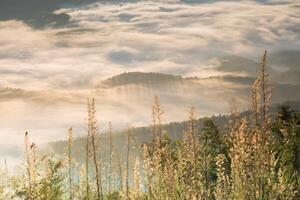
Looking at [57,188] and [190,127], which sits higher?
[190,127]

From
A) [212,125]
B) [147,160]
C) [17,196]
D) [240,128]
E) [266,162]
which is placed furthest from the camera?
[212,125]

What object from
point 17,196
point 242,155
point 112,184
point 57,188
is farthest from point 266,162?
point 17,196

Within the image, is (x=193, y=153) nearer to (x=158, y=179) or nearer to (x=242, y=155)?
(x=242, y=155)

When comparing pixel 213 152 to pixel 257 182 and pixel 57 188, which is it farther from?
pixel 257 182

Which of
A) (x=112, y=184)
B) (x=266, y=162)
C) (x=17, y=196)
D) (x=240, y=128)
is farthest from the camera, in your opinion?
(x=17, y=196)

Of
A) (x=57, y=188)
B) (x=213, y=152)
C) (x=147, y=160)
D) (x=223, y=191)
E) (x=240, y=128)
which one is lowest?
(x=213, y=152)

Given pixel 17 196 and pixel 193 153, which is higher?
pixel 193 153

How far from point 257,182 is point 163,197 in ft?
14.5

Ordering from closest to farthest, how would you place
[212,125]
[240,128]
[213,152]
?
[240,128]
[213,152]
[212,125]

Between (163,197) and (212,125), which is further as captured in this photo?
(212,125)

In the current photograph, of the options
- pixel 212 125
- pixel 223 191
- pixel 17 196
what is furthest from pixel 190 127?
pixel 212 125

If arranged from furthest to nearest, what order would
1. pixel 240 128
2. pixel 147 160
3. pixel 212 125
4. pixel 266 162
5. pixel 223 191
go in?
pixel 212 125
pixel 223 191
pixel 147 160
pixel 240 128
pixel 266 162

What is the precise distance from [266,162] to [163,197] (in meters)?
5.16

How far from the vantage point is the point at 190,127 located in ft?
43.9
